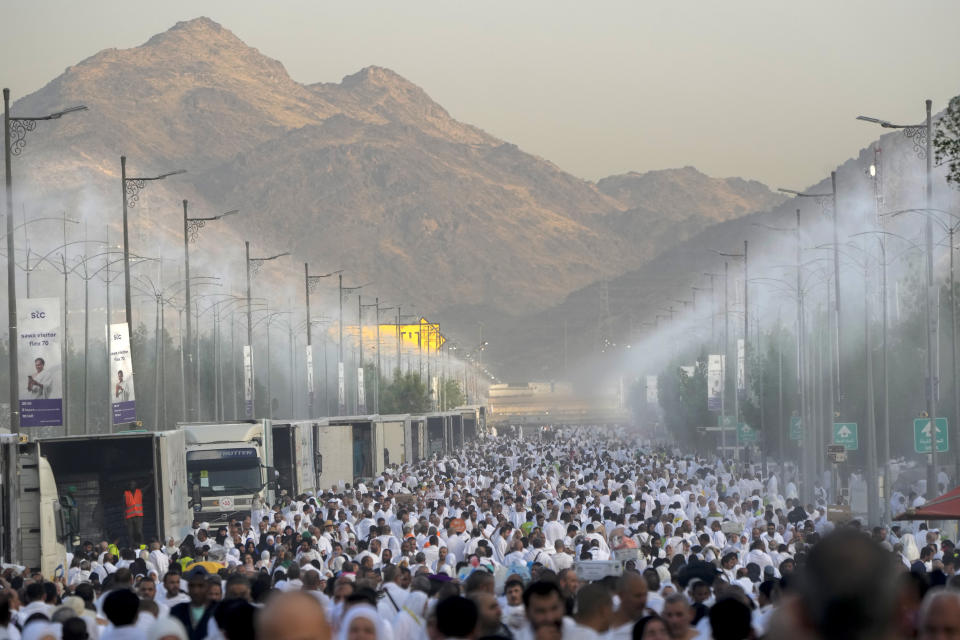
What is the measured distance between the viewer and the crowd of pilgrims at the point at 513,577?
3883 mm

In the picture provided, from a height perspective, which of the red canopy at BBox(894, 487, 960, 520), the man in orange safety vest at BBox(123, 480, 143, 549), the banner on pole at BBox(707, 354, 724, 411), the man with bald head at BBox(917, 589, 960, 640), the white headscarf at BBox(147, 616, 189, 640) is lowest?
the man in orange safety vest at BBox(123, 480, 143, 549)

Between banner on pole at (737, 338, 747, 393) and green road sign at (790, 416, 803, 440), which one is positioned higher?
banner on pole at (737, 338, 747, 393)

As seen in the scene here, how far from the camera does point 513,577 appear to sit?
39.2 feet

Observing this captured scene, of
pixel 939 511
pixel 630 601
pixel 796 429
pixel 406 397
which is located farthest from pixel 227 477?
pixel 406 397

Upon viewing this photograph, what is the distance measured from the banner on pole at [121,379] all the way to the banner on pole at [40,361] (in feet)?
24.3

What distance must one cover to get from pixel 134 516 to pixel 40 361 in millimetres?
3148

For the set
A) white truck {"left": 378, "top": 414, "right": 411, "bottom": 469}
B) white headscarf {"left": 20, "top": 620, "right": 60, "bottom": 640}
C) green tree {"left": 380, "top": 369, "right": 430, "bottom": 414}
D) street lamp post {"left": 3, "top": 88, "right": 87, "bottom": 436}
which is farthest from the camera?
green tree {"left": 380, "top": 369, "right": 430, "bottom": 414}

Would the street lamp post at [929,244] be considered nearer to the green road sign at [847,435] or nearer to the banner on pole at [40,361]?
the green road sign at [847,435]

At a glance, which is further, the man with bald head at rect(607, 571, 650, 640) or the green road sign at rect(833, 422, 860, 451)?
the green road sign at rect(833, 422, 860, 451)

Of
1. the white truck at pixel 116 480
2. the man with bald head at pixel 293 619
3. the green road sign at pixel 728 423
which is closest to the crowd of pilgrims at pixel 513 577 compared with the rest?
the man with bald head at pixel 293 619

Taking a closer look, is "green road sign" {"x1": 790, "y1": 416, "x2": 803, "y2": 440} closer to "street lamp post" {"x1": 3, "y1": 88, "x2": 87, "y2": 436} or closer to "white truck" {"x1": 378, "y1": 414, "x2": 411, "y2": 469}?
"white truck" {"x1": 378, "y1": 414, "x2": 411, "y2": 469}

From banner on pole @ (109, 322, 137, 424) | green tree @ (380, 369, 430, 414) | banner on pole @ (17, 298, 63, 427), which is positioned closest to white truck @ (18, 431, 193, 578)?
banner on pole @ (17, 298, 63, 427)

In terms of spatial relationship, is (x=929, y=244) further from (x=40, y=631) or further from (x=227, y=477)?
(x=40, y=631)

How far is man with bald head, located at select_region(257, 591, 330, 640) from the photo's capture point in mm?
3879
